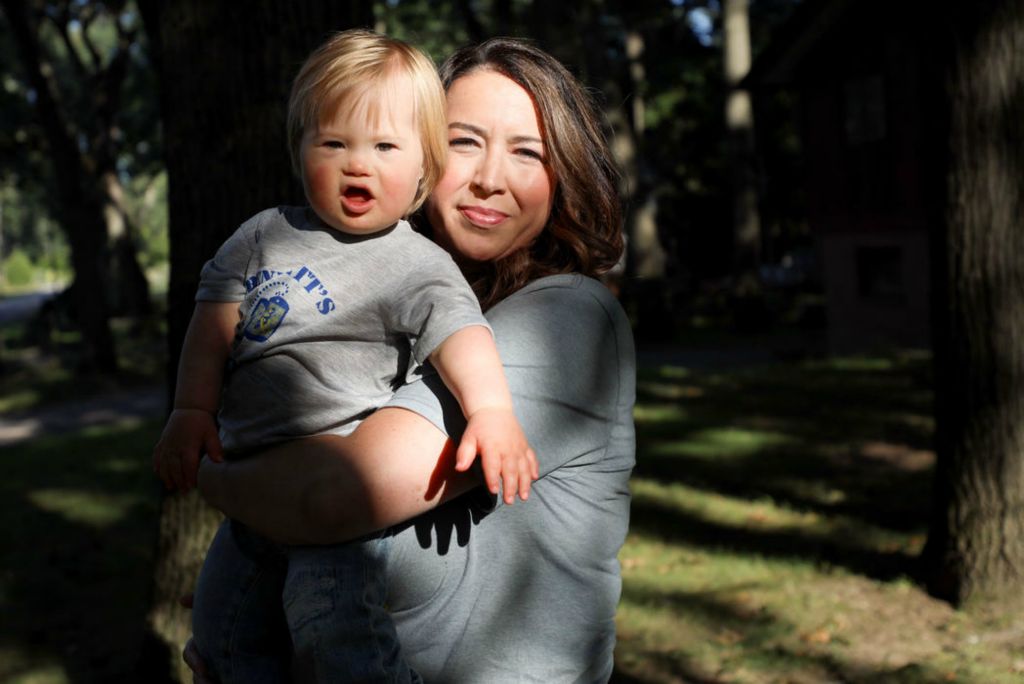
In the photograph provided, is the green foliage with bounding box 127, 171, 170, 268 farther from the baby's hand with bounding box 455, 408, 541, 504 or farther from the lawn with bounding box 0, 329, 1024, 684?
the baby's hand with bounding box 455, 408, 541, 504

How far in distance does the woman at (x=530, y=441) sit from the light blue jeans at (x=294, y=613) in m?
0.06

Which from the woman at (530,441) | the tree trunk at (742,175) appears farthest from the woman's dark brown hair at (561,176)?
the tree trunk at (742,175)

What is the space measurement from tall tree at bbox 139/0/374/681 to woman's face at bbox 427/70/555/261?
104 inches

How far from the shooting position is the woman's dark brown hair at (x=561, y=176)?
92.9 inches

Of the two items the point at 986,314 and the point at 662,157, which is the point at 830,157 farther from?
the point at 662,157

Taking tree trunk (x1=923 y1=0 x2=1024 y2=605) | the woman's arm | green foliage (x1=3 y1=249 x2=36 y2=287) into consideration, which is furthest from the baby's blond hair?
green foliage (x1=3 y1=249 x2=36 y2=287)

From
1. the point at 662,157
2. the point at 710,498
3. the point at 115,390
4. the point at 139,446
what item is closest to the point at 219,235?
the point at 710,498

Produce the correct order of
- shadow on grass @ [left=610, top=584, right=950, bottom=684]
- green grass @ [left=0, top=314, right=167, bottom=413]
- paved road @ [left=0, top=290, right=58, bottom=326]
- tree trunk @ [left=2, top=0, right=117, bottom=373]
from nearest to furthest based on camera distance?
shadow on grass @ [left=610, top=584, right=950, bottom=684]
tree trunk @ [left=2, top=0, right=117, bottom=373]
green grass @ [left=0, top=314, right=167, bottom=413]
paved road @ [left=0, top=290, right=58, bottom=326]

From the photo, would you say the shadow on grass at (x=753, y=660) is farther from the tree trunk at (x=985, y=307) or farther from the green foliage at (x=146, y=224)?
the green foliage at (x=146, y=224)

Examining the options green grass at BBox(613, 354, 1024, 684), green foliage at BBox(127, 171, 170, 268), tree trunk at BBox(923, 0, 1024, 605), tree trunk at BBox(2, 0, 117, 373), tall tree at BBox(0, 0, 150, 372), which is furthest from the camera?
green foliage at BBox(127, 171, 170, 268)

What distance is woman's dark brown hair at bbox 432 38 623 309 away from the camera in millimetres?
2359

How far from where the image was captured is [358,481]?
6.63 ft

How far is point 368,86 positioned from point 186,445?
0.78 meters

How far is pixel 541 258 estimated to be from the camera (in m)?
2.47
